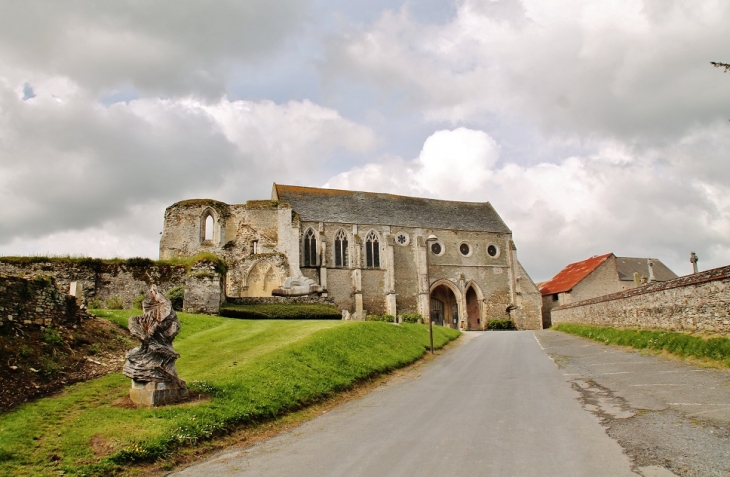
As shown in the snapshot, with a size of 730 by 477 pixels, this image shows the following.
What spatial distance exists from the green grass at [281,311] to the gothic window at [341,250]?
1584 cm

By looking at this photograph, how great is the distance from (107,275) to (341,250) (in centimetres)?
2169

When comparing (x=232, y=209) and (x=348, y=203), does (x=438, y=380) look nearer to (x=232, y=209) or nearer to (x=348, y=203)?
(x=232, y=209)

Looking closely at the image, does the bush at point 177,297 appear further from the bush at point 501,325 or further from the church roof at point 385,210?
the bush at point 501,325

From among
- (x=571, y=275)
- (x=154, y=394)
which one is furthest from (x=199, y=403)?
(x=571, y=275)

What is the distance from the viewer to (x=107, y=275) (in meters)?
27.8

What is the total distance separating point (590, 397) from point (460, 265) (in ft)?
129

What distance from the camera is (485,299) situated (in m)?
50.4

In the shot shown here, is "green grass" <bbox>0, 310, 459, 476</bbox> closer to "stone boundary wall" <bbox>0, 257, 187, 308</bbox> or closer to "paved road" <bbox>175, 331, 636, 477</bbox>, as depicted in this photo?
"paved road" <bbox>175, 331, 636, 477</bbox>

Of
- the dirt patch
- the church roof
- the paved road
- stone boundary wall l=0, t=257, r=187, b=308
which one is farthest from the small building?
the dirt patch

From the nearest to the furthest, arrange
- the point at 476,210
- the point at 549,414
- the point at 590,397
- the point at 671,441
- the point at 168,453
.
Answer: the point at 671,441, the point at 168,453, the point at 549,414, the point at 590,397, the point at 476,210

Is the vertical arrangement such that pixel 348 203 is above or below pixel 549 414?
above

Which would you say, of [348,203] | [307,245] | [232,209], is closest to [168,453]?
[232,209]

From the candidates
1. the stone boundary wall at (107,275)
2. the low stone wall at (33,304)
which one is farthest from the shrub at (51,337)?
the stone boundary wall at (107,275)

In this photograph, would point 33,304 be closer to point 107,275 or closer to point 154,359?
point 154,359
